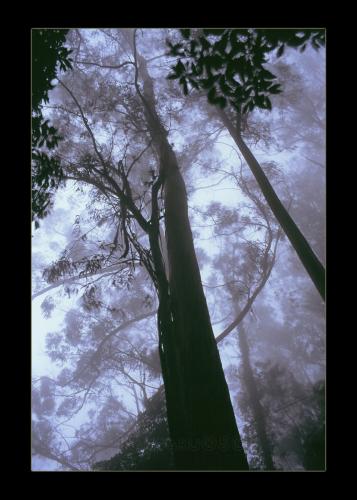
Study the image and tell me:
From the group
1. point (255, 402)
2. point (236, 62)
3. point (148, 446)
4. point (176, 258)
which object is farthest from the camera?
point (255, 402)

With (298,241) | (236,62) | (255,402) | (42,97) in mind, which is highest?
(42,97)

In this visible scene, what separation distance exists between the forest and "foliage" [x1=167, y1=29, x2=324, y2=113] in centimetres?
1

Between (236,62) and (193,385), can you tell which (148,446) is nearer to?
(193,385)

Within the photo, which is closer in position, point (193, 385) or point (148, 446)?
point (193, 385)

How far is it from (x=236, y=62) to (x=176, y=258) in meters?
1.10

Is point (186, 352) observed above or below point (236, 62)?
below

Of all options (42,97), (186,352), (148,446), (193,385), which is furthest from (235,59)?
(148,446)

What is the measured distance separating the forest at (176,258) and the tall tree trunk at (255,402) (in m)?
0.02

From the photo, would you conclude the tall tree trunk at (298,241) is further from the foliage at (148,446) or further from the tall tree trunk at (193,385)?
the foliage at (148,446)

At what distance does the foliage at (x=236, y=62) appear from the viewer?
1542 millimetres

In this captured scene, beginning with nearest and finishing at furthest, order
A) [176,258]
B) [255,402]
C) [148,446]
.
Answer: [176,258]
[148,446]
[255,402]

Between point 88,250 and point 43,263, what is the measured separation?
378mm

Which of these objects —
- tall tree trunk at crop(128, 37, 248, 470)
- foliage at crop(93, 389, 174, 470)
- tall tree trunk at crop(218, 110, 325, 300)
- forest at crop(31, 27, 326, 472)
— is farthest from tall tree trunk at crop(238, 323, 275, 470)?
tall tree trunk at crop(218, 110, 325, 300)

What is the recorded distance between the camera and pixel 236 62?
157 centimetres
